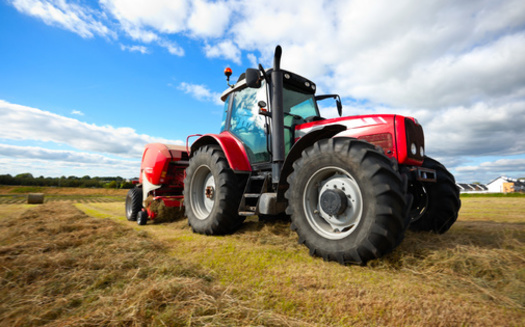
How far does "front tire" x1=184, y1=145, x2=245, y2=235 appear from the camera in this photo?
376 cm

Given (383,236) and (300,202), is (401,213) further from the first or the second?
(300,202)

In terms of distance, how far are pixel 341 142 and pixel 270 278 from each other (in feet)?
4.42

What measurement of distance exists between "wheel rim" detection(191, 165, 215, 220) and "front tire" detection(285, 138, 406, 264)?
2115 millimetres

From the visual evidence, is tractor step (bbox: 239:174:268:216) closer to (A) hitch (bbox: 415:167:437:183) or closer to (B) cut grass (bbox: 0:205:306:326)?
(B) cut grass (bbox: 0:205:306:326)

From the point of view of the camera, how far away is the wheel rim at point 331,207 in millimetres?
2443

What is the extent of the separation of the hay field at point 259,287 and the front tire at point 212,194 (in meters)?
1.13

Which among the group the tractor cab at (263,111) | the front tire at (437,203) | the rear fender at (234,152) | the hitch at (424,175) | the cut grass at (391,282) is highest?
the tractor cab at (263,111)

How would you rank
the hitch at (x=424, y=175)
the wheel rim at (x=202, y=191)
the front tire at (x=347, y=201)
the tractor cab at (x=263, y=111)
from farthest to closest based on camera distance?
the wheel rim at (x=202, y=191) < the tractor cab at (x=263, y=111) < the hitch at (x=424, y=175) < the front tire at (x=347, y=201)

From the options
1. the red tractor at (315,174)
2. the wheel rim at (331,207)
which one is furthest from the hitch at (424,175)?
the wheel rim at (331,207)

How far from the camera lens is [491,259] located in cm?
203

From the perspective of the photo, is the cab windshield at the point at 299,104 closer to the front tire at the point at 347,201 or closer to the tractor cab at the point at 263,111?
the tractor cab at the point at 263,111

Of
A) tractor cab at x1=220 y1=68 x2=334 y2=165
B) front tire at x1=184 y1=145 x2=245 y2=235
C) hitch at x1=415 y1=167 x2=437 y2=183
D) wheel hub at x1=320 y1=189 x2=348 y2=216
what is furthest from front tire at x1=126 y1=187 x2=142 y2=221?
hitch at x1=415 y1=167 x2=437 y2=183

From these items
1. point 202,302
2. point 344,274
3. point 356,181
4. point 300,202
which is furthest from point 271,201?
point 202,302

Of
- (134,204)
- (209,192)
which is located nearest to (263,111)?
(209,192)
